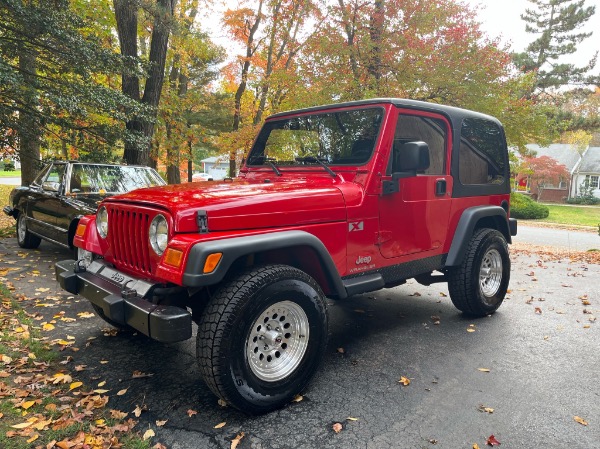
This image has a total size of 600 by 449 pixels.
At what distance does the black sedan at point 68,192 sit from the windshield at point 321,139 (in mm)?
3028

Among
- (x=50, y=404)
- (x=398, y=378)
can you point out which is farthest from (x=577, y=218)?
(x=50, y=404)

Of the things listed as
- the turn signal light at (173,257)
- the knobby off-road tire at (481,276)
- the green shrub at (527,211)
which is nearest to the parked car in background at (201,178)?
the turn signal light at (173,257)

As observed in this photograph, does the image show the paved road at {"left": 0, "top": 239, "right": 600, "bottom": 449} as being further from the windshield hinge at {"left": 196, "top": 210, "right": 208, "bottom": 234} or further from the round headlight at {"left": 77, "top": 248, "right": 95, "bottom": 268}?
the windshield hinge at {"left": 196, "top": 210, "right": 208, "bottom": 234}

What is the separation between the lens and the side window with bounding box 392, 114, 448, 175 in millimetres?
3762

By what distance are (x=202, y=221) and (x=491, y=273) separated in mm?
3661

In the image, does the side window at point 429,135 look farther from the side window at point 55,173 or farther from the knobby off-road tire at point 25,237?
the knobby off-road tire at point 25,237

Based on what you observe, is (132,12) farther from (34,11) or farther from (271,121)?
(271,121)

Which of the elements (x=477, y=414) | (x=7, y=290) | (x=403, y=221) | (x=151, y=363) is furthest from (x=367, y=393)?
(x=7, y=290)

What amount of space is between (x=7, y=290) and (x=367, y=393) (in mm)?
4503

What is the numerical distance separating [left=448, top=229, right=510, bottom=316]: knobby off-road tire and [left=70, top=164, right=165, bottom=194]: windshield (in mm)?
5064

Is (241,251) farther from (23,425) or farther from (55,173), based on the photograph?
(55,173)

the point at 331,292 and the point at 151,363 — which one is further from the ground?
the point at 331,292

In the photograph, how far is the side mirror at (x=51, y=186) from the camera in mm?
6690

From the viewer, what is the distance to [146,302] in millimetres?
2652
